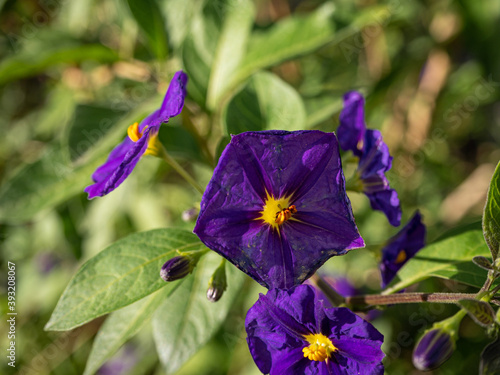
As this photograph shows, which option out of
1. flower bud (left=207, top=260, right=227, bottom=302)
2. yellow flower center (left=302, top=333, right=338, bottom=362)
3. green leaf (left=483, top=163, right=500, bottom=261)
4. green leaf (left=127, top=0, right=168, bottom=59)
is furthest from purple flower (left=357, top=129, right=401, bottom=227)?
green leaf (left=127, top=0, right=168, bottom=59)

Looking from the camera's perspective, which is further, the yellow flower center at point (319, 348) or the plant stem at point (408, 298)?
the yellow flower center at point (319, 348)

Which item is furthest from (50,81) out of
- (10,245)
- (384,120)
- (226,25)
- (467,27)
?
(467,27)

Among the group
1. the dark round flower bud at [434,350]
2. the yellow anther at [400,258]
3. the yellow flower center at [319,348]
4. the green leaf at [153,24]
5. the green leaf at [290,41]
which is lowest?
the yellow anther at [400,258]

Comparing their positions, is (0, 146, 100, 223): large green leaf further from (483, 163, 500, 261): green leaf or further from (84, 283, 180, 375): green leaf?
(483, 163, 500, 261): green leaf

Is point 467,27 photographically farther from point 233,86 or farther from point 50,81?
point 50,81

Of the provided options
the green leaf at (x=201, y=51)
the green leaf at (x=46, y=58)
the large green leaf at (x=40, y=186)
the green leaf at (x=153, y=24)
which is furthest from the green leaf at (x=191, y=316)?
the green leaf at (x=46, y=58)

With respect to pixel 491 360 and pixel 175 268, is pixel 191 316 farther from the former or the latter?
pixel 491 360

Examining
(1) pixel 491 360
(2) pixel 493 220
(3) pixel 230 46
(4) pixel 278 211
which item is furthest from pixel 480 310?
(3) pixel 230 46

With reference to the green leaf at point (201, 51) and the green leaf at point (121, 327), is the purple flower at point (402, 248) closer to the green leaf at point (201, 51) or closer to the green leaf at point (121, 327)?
the green leaf at point (121, 327)
